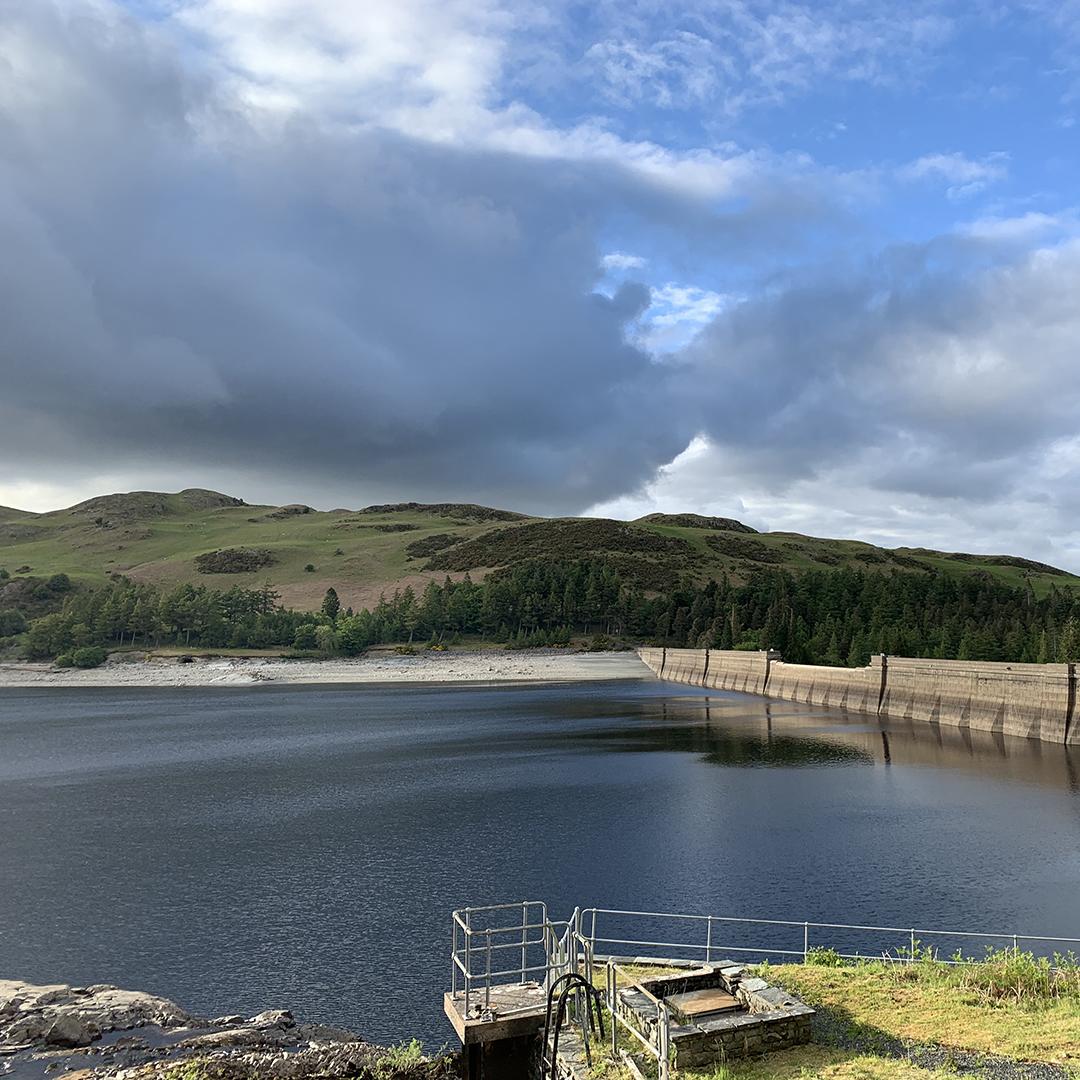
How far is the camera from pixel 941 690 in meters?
97.5

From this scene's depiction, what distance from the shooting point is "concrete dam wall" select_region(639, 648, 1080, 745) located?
261 ft

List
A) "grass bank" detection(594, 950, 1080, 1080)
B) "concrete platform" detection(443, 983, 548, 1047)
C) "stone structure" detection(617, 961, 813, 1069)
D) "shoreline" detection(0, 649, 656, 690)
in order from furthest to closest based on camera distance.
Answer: "shoreline" detection(0, 649, 656, 690)
"concrete platform" detection(443, 983, 548, 1047)
"stone structure" detection(617, 961, 813, 1069)
"grass bank" detection(594, 950, 1080, 1080)

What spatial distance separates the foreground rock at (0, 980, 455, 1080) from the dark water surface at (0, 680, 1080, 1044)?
74.4 inches

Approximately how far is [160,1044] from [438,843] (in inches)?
989

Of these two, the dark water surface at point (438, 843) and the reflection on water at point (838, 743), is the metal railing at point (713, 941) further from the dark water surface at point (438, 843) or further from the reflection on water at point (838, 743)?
the reflection on water at point (838, 743)

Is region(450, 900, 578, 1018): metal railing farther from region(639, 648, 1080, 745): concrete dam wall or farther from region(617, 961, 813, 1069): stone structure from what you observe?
region(639, 648, 1080, 745): concrete dam wall

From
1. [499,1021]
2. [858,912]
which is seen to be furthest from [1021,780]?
[499,1021]

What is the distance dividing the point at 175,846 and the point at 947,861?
41.7 metres

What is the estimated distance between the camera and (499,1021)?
19047mm

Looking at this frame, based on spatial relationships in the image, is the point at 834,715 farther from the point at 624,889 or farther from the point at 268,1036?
the point at 268,1036

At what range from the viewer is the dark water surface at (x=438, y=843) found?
32812 mm

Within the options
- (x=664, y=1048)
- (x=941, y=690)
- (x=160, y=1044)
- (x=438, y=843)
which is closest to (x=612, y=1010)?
(x=664, y=1048)

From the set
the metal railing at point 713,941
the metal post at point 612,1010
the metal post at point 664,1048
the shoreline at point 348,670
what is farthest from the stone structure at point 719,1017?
the shoreline at point 348,670

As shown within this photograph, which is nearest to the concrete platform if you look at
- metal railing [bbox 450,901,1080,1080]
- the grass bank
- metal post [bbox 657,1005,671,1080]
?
the grass bank
